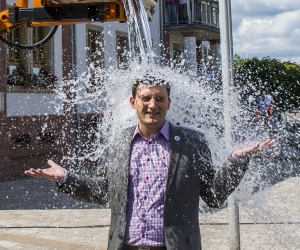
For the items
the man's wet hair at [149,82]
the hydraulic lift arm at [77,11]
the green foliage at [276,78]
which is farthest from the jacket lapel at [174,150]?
the green foliage at [276,78]

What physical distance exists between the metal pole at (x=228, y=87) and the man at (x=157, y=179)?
2.64m

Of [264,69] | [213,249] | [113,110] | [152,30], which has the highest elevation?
[152,30]

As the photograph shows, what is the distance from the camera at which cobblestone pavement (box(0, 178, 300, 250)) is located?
588 centimetres

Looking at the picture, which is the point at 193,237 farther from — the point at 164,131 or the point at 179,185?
the point at 164,131

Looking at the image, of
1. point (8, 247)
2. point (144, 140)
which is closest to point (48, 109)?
point (8, 247)

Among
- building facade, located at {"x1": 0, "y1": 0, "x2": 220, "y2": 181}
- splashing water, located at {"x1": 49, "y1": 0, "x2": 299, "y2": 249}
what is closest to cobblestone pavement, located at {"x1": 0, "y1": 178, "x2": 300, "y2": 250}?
splashing water, located at {"x1": 49, "y1": 0, "x2": 299, "y2": 249}

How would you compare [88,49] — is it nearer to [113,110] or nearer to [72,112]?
[72,112]

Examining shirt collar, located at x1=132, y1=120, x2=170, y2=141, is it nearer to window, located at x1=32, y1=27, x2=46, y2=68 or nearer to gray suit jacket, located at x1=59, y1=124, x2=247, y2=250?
gray suit jacket, located at x1=59, y1=124, x2=247, y2=250

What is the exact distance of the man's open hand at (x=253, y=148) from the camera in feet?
8.42

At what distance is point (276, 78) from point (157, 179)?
1477cm

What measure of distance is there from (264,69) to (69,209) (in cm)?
967

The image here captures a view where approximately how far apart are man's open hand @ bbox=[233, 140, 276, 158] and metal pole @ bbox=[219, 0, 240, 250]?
104 inches

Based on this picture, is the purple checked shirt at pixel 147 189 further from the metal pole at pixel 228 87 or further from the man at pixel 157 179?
the metal pole at pixel 228 87

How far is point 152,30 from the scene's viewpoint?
19.4 m
